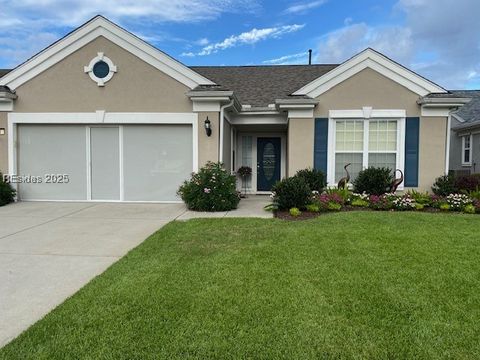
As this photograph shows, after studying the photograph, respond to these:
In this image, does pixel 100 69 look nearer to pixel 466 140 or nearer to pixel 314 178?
pixel 314 178

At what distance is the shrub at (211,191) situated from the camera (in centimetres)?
982

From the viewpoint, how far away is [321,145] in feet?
37.6

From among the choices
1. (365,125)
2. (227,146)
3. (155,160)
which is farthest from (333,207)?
(155,160)

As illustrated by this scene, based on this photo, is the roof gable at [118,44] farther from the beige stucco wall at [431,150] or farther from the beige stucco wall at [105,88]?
the beige stucco wall at [431,150]

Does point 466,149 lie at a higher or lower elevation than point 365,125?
lower

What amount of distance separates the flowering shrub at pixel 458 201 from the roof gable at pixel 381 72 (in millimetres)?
3269

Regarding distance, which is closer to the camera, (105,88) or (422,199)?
(422,199)

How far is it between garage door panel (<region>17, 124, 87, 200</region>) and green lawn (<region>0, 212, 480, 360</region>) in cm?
630

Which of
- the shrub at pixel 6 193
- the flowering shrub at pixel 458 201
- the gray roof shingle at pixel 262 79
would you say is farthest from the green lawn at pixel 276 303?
the gray roof shingle at pixel 262 79

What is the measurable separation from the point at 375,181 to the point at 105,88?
27.1 ft

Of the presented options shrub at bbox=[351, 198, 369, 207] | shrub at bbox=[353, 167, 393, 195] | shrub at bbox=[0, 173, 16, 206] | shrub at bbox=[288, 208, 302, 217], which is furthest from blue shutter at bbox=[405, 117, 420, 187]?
shrub at bbox=[0, 173, 16, 206]

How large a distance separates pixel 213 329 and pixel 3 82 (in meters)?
11.3

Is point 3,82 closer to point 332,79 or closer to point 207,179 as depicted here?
point 207,179

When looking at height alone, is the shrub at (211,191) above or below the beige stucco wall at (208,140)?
below
